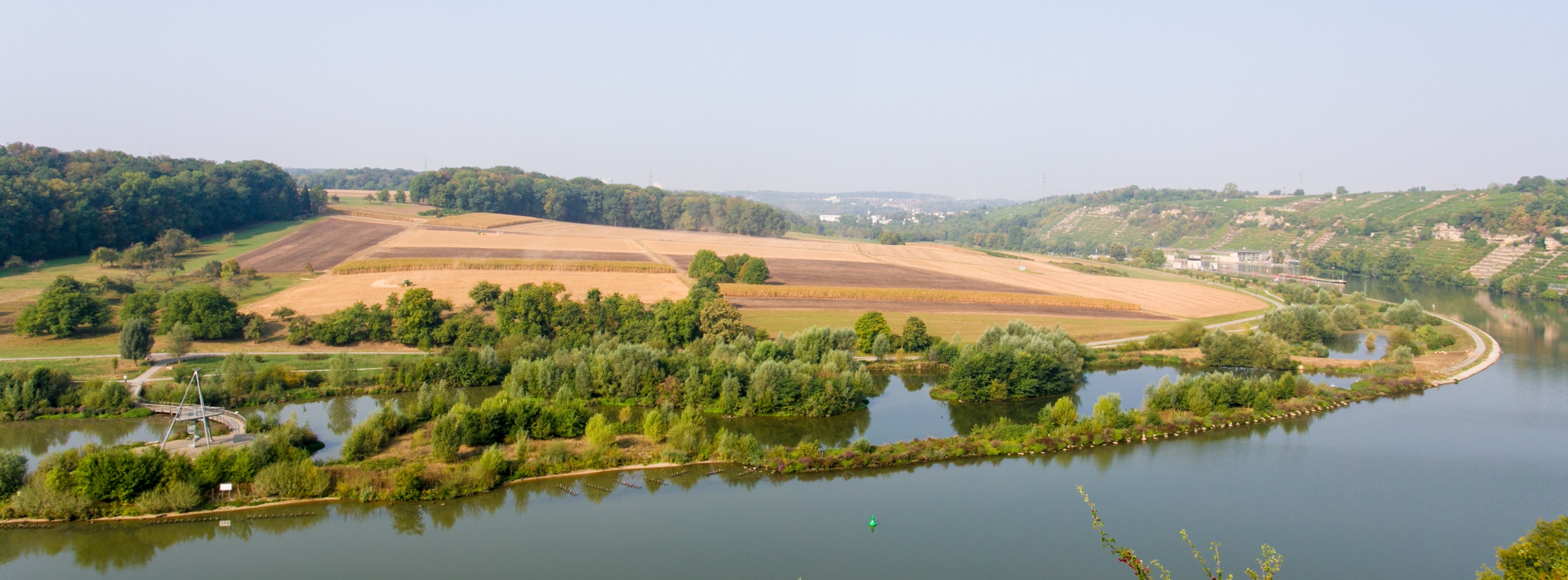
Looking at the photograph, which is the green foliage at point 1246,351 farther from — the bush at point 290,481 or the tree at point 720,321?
the bush at point 290,481

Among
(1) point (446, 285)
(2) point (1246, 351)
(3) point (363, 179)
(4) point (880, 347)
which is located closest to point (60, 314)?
(1) point (446, 285)

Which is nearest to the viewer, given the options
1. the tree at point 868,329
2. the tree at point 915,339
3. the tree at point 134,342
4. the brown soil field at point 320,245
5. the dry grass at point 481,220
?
the tree at point 134,342

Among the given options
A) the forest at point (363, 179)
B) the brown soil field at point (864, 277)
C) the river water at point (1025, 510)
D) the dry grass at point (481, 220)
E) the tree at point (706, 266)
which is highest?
the forest at point (363, 179)

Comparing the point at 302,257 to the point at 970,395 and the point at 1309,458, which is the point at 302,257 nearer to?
the point at 970,395

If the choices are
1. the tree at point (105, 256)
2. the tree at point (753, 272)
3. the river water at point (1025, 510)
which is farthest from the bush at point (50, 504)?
the tree at point (105, 256)

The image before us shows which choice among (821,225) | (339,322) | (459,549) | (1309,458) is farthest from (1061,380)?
(821,225)

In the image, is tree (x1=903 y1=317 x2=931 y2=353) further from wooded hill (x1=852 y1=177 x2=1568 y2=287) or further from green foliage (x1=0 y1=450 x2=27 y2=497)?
wooded hill (x1=852 y1=177 x2=1568 y2=287)

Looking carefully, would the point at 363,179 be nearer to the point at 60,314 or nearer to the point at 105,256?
the point at 105,256
